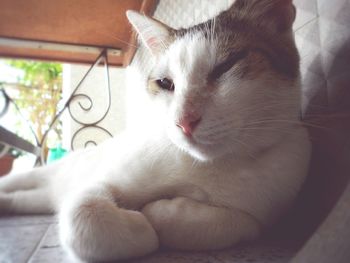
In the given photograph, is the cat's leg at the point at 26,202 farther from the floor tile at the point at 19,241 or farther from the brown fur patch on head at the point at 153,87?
the brown fur patch on head at the point at 153,87

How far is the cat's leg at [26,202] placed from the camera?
1.09m

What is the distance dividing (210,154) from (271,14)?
0.37 metres

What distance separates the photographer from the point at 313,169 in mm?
743

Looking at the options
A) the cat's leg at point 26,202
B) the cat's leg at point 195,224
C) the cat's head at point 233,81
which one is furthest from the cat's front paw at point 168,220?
the cat's leg at point 26,202

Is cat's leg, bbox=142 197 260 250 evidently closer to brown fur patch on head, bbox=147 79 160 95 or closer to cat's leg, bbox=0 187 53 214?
brown fur patch on head, bbox=147 79 160 95

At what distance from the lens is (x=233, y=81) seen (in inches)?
24.2

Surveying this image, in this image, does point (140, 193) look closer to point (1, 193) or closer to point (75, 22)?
point (1, 193)

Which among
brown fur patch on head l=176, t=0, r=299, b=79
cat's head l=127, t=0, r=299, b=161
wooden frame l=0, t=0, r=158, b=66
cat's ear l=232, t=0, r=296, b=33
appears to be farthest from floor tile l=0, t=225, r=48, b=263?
wooden frame l=0, t=0, r=158, b=66

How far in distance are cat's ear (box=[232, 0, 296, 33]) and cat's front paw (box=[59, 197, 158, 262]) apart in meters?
0.51

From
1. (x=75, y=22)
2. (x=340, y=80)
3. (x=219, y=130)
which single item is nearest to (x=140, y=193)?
(x=219, y=130)

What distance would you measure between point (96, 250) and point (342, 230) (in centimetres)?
34

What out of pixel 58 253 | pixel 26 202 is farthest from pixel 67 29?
pixel 58 253

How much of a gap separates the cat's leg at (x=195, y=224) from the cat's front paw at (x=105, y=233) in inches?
1.1

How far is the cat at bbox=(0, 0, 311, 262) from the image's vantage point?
1.77 feet
